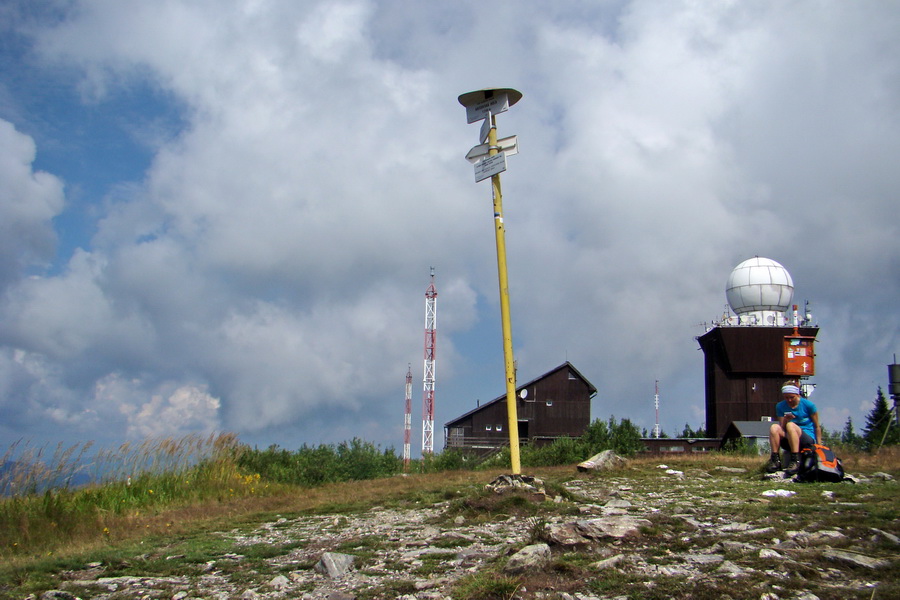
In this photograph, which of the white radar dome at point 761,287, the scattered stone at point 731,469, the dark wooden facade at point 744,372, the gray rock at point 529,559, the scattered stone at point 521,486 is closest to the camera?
the gray rock at point 529,559

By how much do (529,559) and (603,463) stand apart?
1013 cm

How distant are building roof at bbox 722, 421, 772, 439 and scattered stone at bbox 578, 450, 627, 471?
3240cm

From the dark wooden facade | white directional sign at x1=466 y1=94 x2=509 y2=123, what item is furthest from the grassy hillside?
the dark wooden facade

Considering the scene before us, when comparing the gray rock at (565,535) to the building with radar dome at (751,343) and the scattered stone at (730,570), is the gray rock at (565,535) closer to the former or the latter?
the scattered stone at (730,570)

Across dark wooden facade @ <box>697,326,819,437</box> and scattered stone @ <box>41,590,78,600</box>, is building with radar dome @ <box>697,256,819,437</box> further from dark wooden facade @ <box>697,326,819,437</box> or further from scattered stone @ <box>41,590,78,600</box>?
scattered stone @ <box>41,590,78,600</box>

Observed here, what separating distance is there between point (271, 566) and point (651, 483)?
759 centimetres

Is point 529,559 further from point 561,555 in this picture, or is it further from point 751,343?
point 751,343

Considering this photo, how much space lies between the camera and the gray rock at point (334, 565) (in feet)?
18.9

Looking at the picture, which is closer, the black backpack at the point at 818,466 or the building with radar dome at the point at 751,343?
the black backpack at the point at 818,466

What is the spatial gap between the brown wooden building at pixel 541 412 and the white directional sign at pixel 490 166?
4004 cm

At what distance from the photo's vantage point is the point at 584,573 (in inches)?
194

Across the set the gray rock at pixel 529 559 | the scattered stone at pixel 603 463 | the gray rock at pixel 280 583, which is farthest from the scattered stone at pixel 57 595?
the scattered stone at pixel 603 463

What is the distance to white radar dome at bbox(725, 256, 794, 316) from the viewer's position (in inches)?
1853

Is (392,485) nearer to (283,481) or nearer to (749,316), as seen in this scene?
(283,481)
